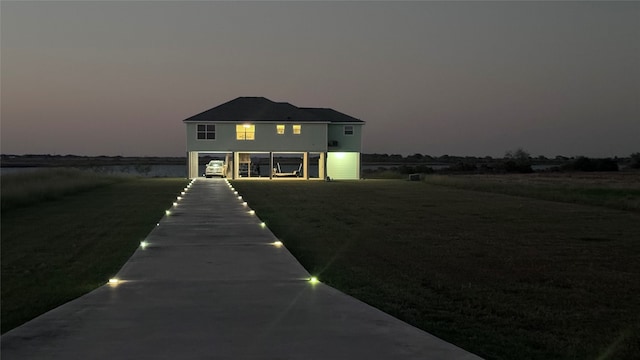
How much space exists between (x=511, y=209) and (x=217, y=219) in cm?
1235

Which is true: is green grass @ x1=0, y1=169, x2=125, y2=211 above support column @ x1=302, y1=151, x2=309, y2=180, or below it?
below

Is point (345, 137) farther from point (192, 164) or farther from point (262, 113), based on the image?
point (192, 164)

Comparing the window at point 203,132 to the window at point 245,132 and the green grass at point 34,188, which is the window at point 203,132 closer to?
the window at point 245,132

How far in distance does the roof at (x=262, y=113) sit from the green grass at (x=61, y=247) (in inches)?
Answer: 1030

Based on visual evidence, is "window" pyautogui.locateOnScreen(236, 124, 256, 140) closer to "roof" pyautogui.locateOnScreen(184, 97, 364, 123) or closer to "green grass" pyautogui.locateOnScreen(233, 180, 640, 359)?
"roof" pyautogui.locateOnScreen(184, 97, 364, 123)

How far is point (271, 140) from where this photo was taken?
53062 mm

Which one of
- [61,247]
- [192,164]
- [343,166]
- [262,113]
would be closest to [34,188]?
[61,247]

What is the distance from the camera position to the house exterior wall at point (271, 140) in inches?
2068

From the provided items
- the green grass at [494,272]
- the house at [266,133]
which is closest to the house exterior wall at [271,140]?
the house at [266,133]

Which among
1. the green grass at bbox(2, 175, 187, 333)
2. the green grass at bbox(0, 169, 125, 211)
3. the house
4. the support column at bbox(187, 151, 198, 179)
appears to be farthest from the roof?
the green grass at bbox(2, 175, 187, 333)

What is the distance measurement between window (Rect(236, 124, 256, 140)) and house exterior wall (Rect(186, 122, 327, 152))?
0.79ft

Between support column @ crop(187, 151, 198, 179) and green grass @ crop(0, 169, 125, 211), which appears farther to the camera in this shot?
support column @ crop(187, 151, 198, 179)

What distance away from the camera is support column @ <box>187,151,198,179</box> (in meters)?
53.2

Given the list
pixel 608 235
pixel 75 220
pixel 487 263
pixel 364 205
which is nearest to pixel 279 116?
pixel 364 205
